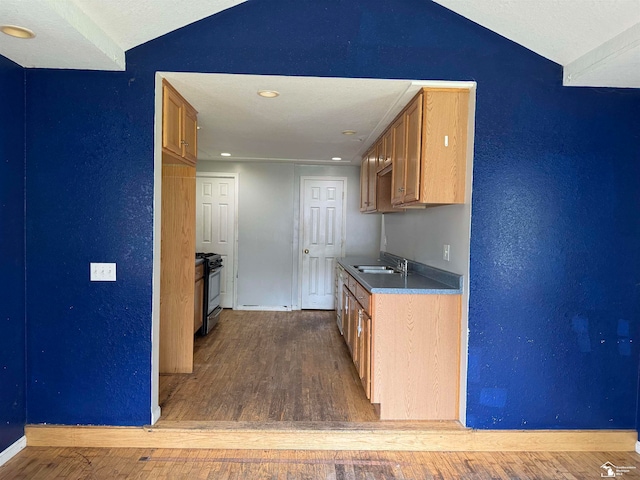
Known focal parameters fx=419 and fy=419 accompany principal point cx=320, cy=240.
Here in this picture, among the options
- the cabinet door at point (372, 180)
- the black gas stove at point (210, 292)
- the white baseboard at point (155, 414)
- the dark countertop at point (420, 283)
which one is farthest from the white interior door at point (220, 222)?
the white baseboard at point (155, 414)

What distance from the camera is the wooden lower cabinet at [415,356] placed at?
2.70m

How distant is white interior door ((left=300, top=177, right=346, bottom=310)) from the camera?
245 inches

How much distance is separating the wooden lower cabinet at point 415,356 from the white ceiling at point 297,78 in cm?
139

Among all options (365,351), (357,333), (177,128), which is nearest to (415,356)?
(365,351)

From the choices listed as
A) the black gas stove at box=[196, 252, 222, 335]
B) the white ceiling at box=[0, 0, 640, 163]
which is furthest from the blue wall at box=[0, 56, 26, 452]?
the black gas stove at box=[196, 252, 222, 335]

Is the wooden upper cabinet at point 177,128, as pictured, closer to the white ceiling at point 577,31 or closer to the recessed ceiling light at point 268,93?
the recessed ceiling light at point 268,93

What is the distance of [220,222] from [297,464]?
4269 mm

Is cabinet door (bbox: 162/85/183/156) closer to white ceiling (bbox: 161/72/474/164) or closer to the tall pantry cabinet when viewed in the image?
white ceiling (bbox: 161/72/474/164)

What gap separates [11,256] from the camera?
2369 millimetres

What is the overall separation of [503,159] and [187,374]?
2906mm

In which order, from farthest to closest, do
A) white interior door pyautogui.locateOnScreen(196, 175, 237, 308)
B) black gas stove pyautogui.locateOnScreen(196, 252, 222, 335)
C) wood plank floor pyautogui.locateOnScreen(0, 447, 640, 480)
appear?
white interior door pyautogui.locateOnScreen(196, 175, 237, 308) < black gas stove pyautogui.locateOnScreen(196, 252, 222, 335) < wood plank floor pyautogui.locateOnScreen(0, 447, 640, 480)

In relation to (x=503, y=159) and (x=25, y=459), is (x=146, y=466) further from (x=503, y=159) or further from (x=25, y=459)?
(x=503, y=159)

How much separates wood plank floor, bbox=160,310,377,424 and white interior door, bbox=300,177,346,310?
41.9 inches

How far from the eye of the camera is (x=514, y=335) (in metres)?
2.58
